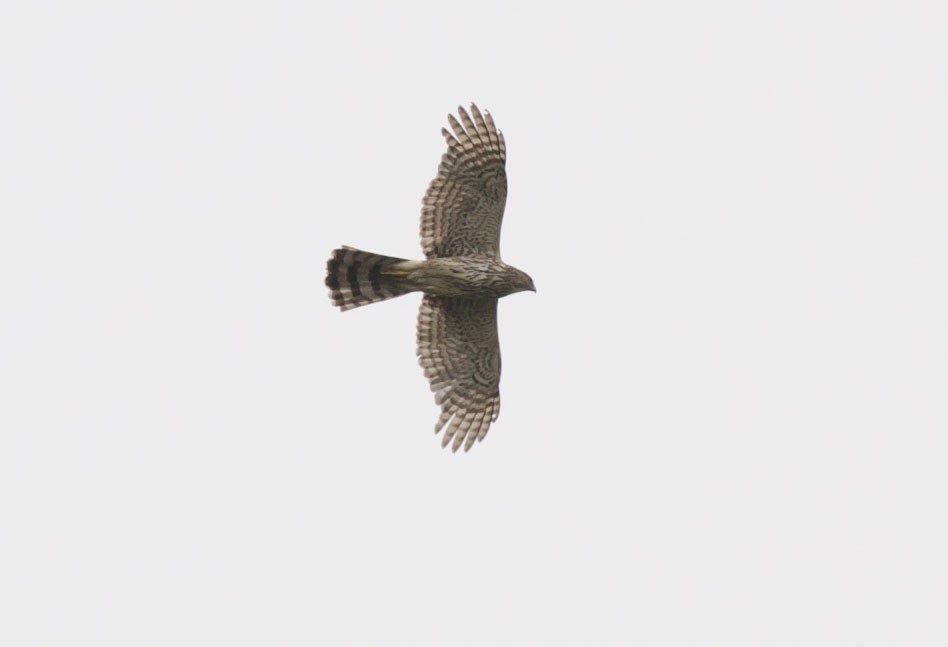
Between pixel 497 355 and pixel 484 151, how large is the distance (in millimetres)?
2608

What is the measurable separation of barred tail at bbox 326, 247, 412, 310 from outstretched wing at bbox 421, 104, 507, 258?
0.53 metres

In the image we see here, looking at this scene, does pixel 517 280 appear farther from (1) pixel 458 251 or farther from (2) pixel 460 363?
(2) pixel 460 363

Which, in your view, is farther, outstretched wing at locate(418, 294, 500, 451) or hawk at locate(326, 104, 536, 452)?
outstretched wing at locate(418, 294, 500, 451)

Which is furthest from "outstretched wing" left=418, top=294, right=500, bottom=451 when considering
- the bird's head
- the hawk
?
the bird's head

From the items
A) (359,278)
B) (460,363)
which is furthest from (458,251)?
(460,363)

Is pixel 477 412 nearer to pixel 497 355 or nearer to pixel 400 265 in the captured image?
pixel 497 355

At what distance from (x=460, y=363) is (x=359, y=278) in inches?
67.0

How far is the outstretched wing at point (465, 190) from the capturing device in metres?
19.8

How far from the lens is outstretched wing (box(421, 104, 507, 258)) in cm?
1978

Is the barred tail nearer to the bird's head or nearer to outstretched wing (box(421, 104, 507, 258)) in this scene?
outstretched wing (box(421, 104, 507, 258))

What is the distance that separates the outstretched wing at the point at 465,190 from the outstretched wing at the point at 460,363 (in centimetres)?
92

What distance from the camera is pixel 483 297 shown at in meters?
20.2

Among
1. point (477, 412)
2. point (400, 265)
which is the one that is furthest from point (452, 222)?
point (477, 412)

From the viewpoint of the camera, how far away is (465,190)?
19781mm
